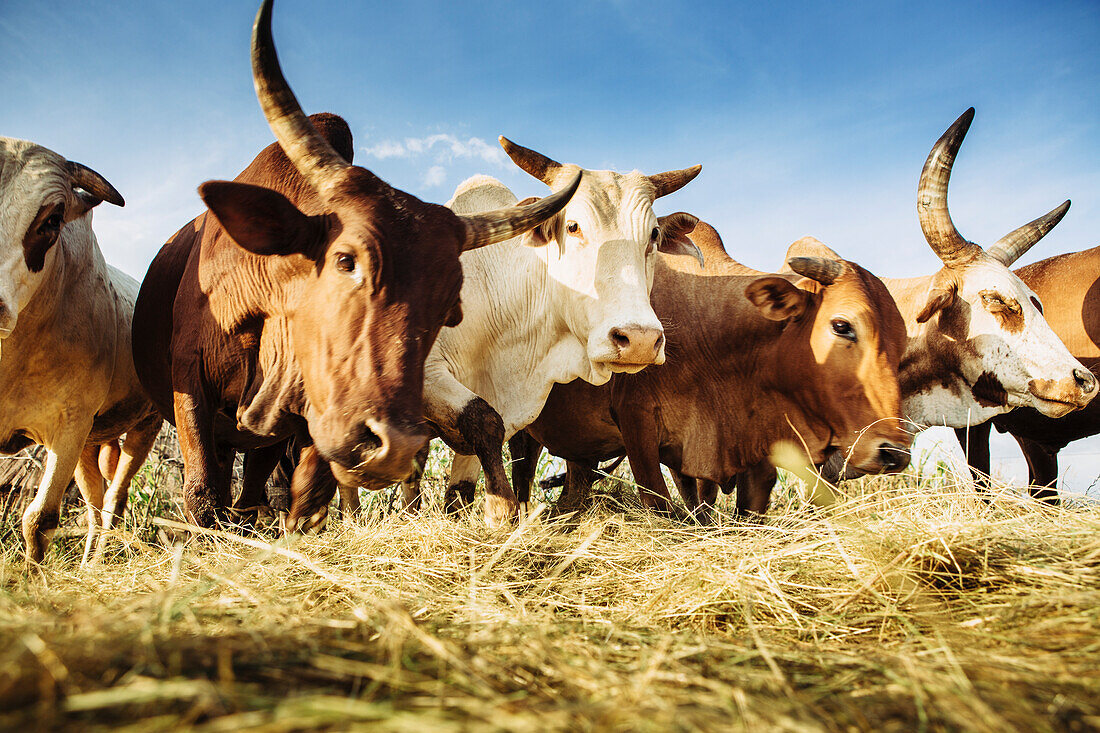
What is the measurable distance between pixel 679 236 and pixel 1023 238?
10.7 ft

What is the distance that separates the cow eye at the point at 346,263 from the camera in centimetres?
245

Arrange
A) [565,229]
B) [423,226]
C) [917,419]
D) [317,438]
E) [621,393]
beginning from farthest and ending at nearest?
1. [917,419]
2. [621,393]
3. [565,229]
4. [423,226]
5. [317,438]

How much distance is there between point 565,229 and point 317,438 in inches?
76.5

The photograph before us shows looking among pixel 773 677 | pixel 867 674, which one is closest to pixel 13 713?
pixel 773 677

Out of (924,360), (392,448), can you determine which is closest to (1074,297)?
(924,360)

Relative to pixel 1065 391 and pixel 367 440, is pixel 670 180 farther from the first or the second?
pixel 1065 391

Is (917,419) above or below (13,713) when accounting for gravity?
above

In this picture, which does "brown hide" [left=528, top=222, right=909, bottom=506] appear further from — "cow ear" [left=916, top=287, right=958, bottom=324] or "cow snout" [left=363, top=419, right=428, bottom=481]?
"cow snout" [left=363, top=419, right=428, bottom=481]

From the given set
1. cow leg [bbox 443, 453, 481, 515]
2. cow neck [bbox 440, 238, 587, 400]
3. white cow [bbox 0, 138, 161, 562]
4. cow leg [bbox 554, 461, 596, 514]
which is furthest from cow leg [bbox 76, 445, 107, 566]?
cow leg [bbox 554, 461, 596, 514]

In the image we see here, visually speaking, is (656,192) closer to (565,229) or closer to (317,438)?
(565,229)

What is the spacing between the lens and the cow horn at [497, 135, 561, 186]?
4039mm

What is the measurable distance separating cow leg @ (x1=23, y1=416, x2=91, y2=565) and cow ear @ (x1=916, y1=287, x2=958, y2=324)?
543 cm

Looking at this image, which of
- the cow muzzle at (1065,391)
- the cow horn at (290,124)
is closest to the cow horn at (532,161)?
the cow horn at (290,124)

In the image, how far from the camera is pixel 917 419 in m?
4.99
